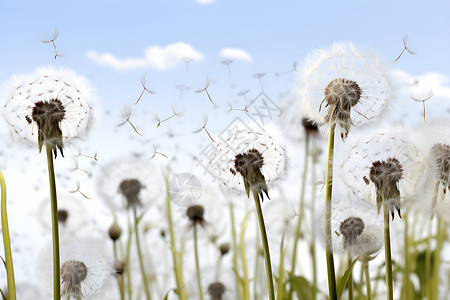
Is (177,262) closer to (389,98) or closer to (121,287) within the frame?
(121,287)

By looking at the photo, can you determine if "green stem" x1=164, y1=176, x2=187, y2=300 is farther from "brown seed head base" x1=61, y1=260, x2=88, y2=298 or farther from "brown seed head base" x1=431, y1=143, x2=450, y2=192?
"brown seed head base" x1=431, y1=143, x2=450, y2=192

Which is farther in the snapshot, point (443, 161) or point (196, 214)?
point (196, 214)

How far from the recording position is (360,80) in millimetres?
924

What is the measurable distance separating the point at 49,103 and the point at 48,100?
0.04 feet

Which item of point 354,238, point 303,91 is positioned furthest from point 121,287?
point 303,91

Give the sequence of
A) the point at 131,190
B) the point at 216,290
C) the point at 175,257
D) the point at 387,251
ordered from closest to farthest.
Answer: the point at 387,251
the point at 175,257
the point at 131,190
the point at 216,290

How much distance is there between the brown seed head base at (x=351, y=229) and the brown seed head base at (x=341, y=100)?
247mm

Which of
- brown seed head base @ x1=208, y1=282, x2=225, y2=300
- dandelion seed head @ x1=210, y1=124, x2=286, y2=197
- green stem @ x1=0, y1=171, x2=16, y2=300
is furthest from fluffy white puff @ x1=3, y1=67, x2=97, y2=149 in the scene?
brown seed head base @ x1=208, y1=282, x2=225, y2=300

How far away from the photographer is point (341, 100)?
0.87 m

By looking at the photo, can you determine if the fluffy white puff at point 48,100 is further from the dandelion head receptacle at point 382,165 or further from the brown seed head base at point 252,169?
the dandelion head receptacle at point 382,165

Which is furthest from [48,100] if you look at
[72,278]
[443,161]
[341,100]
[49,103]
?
[443,161]

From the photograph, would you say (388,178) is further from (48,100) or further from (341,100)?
(48,100)

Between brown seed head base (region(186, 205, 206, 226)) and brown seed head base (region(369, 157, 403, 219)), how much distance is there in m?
0.81

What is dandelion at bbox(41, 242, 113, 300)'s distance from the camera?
1073mm
